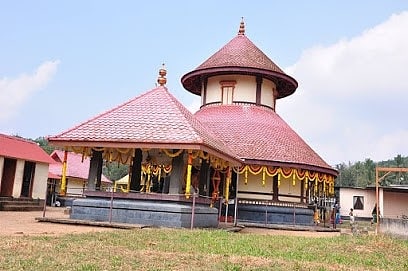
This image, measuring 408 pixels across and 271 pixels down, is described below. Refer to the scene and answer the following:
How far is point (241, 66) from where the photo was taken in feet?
70.3

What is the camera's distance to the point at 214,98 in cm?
2256

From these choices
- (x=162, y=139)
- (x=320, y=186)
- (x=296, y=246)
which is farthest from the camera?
(x=320, y=186)

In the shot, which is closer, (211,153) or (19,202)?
(211,153)

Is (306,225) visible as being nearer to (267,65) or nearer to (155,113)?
(267,65)

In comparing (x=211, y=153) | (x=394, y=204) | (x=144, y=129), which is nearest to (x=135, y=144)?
(x=144, y=129)

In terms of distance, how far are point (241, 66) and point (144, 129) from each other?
30.3 feet

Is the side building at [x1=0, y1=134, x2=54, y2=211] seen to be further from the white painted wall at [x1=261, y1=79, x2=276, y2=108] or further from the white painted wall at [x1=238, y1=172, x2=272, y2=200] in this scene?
the white painted wall at [x1=261, y1=79, x2=276, y2=108]

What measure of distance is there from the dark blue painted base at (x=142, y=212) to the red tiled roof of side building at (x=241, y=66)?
9.48m

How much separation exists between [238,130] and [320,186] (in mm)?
5054

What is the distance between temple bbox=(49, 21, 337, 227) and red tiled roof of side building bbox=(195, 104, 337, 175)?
0.05 metres

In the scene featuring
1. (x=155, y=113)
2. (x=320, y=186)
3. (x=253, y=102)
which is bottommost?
(x=320, y=186)

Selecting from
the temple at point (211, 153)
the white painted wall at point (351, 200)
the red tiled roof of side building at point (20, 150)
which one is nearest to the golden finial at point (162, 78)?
the temple at point (211, 153)

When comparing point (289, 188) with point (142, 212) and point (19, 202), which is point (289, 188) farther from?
point (19, 202)

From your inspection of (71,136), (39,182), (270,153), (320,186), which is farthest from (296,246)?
(39,182)
